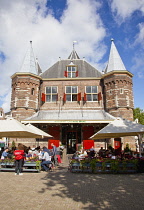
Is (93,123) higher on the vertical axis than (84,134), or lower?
higher

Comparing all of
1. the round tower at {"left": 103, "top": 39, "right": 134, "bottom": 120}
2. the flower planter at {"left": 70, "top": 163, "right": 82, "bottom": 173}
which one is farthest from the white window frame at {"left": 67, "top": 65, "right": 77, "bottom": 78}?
the flower planter at {"left": 70, "top": 163, "right": 82, "bottom": 173}

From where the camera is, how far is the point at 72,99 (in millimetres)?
19859

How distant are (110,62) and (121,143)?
9301mm

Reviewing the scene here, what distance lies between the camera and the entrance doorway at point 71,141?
1856 centimetres

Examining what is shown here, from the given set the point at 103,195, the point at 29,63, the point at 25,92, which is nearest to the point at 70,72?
the point at 29,63

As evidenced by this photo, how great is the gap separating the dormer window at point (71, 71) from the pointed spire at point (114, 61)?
3.72 metres

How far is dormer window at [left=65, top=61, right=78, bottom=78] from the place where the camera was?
21.0 metres

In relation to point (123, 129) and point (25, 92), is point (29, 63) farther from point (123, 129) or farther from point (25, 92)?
point (123, 129)

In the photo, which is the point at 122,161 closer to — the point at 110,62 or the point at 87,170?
the point at 87,170

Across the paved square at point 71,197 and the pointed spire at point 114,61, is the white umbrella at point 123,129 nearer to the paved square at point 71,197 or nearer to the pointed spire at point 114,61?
the paved square at point 71,197

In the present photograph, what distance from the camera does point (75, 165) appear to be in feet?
28.4

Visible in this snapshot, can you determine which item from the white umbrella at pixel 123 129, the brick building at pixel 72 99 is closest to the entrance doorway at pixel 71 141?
the brick building at pixel 72 99

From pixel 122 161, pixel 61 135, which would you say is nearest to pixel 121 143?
pixel 61 135

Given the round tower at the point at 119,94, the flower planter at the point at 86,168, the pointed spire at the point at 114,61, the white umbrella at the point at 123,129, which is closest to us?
the flower planter at the point at 86,168
